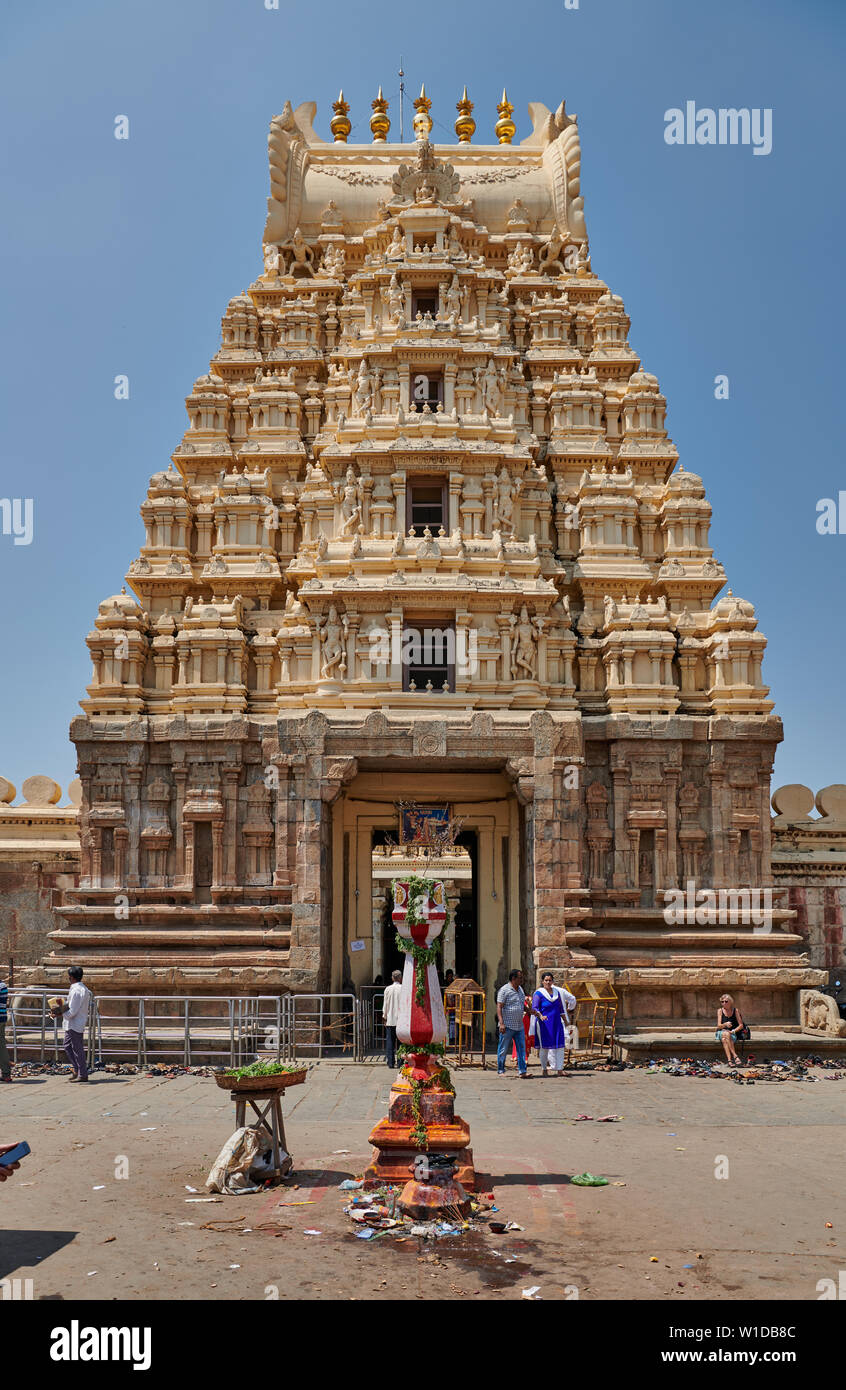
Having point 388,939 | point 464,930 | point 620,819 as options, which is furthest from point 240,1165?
point 464,930

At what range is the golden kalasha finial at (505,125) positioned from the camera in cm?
3891

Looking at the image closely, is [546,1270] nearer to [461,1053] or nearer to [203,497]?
[461,1053]

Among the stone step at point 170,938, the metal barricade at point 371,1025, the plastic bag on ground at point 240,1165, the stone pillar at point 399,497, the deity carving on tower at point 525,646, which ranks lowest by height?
the metal barricade at point 371,1025

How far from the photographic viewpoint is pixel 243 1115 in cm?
1139

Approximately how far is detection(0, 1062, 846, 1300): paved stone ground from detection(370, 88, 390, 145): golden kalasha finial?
109 ft

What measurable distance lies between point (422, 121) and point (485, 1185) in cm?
3684

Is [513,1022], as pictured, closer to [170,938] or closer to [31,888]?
[170,938]

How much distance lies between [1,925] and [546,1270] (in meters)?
21.9

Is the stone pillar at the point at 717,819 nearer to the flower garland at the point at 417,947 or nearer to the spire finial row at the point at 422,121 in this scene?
the flower garland at the point at 417,947

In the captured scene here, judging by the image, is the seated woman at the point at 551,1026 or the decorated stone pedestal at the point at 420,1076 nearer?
the decorated stone pedestal at the point at 420,1076

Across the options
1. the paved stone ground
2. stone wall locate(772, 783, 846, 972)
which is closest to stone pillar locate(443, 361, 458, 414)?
stone wall locate(772, 783, 846, 972)

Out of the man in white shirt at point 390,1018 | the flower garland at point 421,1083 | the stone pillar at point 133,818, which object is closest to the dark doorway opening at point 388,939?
the stone pillar at point 133,818

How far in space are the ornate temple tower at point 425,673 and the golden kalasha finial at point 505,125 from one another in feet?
33.9

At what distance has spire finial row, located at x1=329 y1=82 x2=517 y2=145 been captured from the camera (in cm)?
3841
